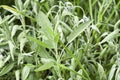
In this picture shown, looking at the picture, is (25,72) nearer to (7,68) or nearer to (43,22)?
(7,68)

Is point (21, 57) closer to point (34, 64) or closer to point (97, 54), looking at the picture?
point (34, 64)

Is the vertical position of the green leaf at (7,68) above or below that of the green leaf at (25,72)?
above

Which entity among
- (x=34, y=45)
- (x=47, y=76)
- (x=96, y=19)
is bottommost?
(x=47, y=76)

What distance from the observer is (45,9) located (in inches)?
46.7

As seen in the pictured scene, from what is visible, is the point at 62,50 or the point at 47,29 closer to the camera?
the point at 47,29

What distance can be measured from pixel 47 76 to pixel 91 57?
0.53ft

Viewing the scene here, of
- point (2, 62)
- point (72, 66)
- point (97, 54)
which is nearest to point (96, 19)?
point (97, 54)

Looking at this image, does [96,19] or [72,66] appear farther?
[96,19]

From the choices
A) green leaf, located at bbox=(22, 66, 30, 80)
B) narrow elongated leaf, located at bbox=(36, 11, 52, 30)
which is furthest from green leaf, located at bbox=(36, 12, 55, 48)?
green leaf, located at bbox=(22, 66, 30, 80)

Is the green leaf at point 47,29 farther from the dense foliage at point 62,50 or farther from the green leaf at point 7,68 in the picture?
the green leaf at point 7,68

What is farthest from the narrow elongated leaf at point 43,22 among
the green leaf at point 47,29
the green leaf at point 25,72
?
the green leaf at point 25,72

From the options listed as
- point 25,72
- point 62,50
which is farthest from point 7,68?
point 62,50

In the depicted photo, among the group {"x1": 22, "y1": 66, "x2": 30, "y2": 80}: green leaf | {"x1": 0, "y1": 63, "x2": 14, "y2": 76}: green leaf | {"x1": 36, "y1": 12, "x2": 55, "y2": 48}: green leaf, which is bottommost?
{"x1": 22, "y1": 66, "x2": 30, "y2": 80}: green leaf

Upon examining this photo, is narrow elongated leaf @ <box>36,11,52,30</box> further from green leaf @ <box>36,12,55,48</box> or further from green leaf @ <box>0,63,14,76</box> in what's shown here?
green leaf @ <box>0,63,14,76</box>
